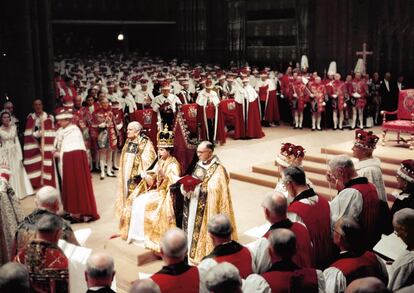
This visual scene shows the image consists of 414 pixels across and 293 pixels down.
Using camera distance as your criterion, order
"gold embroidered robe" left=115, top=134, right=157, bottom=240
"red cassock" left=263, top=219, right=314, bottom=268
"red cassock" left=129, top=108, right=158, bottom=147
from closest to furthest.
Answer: "red cassock" left=263, top=219, right=314, bottom=268, "gold embroidered robe" left=115, top=134, right=157, bottom=240, "red cassock" left=129, top=108, right=158, bottom=147

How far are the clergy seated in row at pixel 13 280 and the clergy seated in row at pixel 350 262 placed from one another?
2.09m

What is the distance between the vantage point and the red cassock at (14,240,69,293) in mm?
4336

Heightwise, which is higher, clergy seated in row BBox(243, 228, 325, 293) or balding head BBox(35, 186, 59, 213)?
balding head BBox(35, 186, 59, 213)

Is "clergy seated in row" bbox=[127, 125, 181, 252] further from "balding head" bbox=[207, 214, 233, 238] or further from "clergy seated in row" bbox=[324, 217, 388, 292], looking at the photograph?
"clergy seated in row" bbox=[324, 217, 388, 292]

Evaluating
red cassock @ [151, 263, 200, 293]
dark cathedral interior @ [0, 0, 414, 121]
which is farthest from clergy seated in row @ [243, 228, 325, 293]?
dark cathedral interior @ [0, 0, 414, 121]

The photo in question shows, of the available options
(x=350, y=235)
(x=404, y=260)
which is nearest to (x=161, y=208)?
(x=350, y=235)

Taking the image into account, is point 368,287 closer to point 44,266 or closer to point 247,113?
point 44,266

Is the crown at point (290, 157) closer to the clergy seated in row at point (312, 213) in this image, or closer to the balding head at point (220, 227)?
the clergy seated in row at point (312, 213)

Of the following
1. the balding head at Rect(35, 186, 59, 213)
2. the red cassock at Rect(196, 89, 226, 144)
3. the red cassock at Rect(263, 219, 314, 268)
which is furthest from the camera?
the red cassock at Rect(196, 89, 226, 144)

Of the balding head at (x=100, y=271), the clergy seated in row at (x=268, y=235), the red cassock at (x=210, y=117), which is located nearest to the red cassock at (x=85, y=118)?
the red cassock at (x=210, y=117)

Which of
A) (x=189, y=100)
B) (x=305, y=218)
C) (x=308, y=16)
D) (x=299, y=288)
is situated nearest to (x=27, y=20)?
(x=189, y=100)

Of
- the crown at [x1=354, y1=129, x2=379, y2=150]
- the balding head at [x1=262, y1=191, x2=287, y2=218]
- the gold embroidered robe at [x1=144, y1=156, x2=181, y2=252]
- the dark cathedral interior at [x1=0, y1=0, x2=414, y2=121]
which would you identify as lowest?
the gold embroidered robe at [x1=144, y1=156, x2=181, y2=252]

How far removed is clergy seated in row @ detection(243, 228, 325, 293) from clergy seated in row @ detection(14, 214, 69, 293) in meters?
1.43

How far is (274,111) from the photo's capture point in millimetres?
17562
